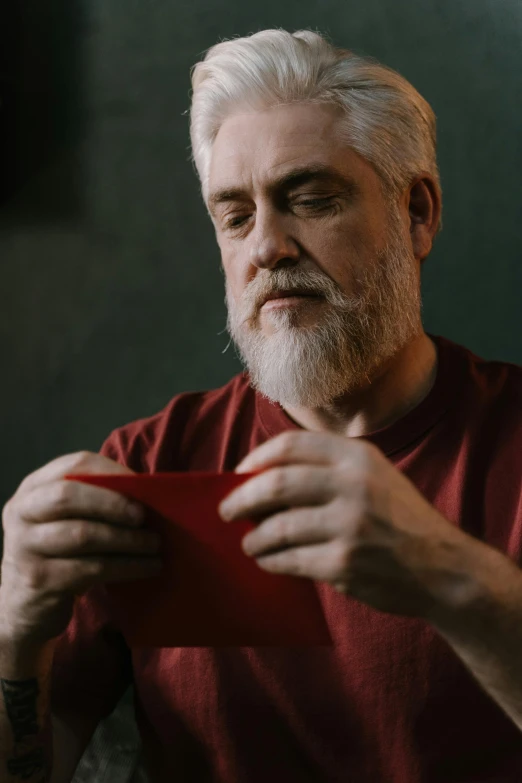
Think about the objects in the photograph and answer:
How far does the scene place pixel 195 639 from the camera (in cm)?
91

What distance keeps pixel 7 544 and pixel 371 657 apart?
0.53 meters

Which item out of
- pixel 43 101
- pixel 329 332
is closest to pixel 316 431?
pixel 329 332

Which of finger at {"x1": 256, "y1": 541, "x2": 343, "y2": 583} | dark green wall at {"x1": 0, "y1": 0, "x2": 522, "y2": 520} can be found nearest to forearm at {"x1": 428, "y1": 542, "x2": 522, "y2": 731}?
finger at {"x1": 256, "y1": 541, "x2": 343, "y2": 583}

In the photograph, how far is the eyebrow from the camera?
1209mm

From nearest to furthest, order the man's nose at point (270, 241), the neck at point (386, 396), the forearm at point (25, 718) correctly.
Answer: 1. the forearm at point (25, 718)
2. the man's nose at point (270, 241)
3. the neck at point (386, 396)

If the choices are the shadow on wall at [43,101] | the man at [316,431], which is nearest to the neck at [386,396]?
the man at [316,431]

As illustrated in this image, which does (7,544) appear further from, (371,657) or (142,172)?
(142,172)

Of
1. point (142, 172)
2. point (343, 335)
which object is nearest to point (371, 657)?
point (343, 335)

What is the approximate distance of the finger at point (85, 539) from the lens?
0.82 metres

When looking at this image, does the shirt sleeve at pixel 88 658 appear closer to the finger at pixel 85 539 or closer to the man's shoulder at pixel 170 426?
the man's shoulder at pixel 170 426

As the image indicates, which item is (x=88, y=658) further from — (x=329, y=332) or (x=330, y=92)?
(x=330, y=92)

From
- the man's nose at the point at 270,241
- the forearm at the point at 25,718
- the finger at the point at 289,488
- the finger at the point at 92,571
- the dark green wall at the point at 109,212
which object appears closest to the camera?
the finger at the point at 289,488

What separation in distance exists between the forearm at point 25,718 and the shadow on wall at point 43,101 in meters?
0.98

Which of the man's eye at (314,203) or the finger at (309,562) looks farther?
the man's eye at (314,203)
